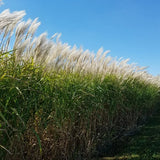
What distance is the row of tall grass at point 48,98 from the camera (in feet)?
6.39

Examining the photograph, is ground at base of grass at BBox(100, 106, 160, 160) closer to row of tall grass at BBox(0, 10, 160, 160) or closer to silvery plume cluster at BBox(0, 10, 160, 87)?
row of tall grass at BBox(0, 10, 160, 160)

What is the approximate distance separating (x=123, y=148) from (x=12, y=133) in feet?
8.64

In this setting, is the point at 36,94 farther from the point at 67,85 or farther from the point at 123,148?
the point at 123,148

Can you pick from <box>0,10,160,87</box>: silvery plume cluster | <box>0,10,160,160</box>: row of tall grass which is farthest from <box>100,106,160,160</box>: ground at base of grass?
<box>0,10,160,87</box>: silvery plume cluster

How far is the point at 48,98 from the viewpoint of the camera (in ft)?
8.03

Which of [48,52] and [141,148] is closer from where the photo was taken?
[48,52]

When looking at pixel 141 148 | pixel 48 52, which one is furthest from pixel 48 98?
pixel 141 148

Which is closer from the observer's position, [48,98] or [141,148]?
[48,98]

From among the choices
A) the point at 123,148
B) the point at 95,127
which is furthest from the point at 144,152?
the point at 95,127

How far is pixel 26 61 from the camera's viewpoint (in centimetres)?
251

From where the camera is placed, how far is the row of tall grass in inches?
76.7

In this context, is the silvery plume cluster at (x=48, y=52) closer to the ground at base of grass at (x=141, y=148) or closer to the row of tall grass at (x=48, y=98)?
the row of tall grass at (x=48, y=98)

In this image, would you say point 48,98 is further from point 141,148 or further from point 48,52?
point 141,148

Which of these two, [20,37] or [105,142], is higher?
[20,37]
